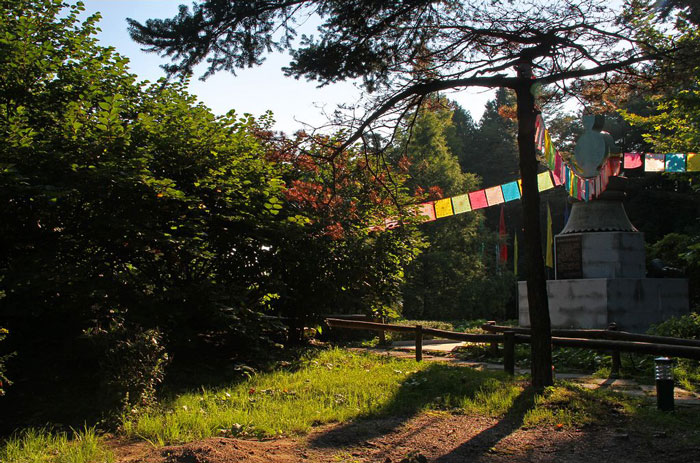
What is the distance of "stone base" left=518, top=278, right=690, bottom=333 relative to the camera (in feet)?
47.6

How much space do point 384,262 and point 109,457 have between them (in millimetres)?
8392

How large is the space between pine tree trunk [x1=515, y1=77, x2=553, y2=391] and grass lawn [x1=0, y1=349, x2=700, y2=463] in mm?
417

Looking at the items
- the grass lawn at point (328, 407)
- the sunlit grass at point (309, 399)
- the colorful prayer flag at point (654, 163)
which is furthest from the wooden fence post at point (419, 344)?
the colorful prayer flag at point (654, 163)

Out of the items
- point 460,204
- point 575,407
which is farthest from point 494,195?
point 575,407

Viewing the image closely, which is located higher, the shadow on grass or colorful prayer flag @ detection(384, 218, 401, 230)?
colorful prayer flag @ detection(384, 218, 401, 230)

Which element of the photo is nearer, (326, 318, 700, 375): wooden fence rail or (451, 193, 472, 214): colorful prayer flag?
(326, 318, 700, 375): wooden fence rail

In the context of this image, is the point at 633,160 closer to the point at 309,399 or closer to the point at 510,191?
the point at 510,191

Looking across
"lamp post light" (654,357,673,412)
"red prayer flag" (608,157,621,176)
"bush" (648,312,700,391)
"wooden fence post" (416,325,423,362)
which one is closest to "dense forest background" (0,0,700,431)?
"wooden fence post" (416,325,423,362)

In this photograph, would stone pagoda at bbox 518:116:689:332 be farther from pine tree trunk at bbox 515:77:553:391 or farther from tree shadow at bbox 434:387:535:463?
tree shadow at bbox 434:387:535:463

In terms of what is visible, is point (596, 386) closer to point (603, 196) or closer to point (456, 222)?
point (603, 196)

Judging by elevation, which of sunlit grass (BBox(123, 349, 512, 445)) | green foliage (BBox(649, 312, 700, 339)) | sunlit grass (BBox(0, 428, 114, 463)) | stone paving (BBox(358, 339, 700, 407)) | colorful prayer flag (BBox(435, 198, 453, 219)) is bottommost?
stone paving (BBox(358, 339, 700, 407))

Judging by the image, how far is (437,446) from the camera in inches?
218

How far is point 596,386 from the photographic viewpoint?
29.0ft

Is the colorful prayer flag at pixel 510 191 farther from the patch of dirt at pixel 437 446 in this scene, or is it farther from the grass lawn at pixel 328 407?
the patch of dirt at pixel 437 446
